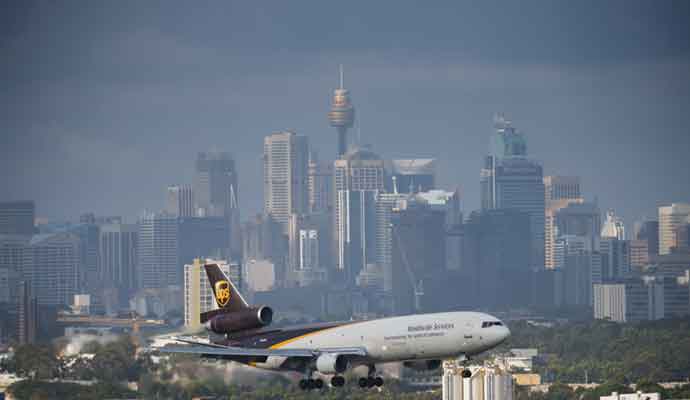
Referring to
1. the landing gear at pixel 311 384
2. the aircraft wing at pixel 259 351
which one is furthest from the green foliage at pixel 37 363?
the landing gear at pixel 311 384

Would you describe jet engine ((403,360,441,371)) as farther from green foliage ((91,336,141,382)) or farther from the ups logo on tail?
green foliage ((91,336,141,382))

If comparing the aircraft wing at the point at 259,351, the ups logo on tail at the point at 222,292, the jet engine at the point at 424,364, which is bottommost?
the jet engine at the point at 424,364

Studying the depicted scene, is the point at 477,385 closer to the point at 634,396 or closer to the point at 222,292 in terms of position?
the point at 634,396

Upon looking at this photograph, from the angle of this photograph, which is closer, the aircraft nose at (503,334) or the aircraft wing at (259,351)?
the aircraft nose at (503,334)

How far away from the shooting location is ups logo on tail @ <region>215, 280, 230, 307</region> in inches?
4419

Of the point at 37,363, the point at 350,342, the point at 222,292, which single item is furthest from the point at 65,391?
the point at 350,342

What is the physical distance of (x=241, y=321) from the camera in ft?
360

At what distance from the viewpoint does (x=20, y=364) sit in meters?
169

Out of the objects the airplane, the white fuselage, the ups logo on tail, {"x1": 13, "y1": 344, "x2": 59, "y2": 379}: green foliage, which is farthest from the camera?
{"x1": 13, "y1": 344, "x2": 59, "y2": 379}: green foliage

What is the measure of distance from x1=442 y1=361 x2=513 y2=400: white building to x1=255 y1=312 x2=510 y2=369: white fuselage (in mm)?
40813

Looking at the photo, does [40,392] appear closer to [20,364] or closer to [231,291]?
[20,364]

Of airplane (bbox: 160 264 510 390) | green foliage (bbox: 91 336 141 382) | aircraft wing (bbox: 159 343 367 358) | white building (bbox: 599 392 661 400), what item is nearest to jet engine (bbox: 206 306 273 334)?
airplane (bbox: 160 264 510 390)

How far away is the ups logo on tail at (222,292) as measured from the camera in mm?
112250

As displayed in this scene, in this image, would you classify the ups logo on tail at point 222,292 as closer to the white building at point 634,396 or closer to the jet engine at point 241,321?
the jet engine at point 241,321
